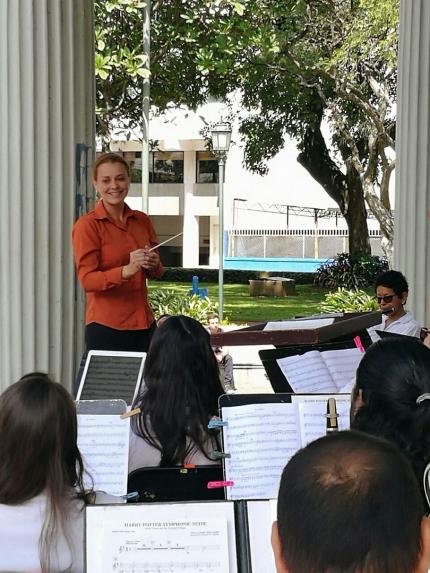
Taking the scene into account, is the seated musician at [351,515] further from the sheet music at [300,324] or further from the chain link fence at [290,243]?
the chain link fence at [290,243]

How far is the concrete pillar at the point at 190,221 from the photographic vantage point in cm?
3978

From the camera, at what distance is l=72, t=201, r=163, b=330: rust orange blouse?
5102mm

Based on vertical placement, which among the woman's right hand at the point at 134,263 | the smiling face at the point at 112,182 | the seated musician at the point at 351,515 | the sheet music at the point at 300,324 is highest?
the smiling face at the point at 112,182

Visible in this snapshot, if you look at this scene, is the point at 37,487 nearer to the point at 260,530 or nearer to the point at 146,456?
the point at 260,530

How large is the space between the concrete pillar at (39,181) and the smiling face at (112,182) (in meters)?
0.29

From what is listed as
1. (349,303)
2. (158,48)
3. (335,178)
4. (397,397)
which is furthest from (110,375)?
(335,178)

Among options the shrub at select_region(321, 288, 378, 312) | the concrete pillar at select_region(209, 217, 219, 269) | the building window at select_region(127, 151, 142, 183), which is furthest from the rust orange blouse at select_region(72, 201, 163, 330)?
the concrete pillar at select_region(209, 217, 219, 269)

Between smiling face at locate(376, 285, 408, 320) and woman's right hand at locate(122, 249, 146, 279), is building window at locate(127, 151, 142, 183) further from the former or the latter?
woman's right hand at locate(122, 249, 146, 279)

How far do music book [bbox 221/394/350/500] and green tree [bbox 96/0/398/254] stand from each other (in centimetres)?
1091

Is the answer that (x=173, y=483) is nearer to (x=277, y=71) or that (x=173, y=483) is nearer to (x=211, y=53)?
(x=211, y=53)

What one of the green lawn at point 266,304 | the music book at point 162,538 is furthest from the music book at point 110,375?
the green lawn at point 266,304

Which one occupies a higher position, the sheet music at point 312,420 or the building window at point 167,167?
the building window at point 167,167

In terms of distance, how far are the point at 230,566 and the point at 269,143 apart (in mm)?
24330

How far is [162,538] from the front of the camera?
222cm
